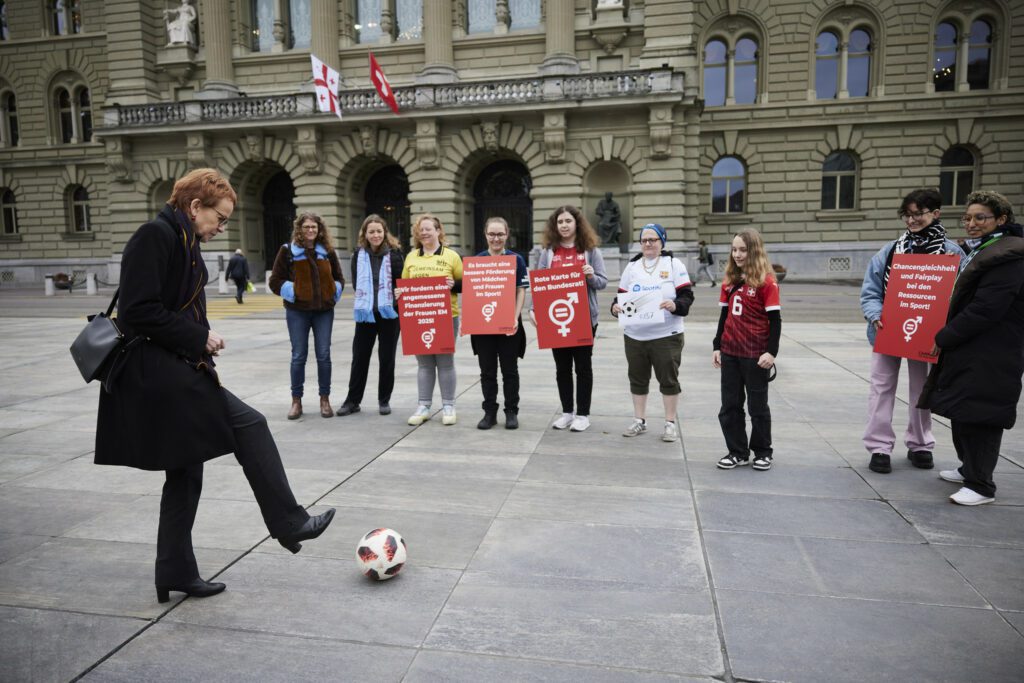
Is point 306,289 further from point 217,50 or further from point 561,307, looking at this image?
point 217,50

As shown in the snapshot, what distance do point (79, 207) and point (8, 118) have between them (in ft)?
20.4

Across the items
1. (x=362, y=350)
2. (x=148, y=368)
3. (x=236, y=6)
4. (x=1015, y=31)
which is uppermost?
(x=236, y=6)

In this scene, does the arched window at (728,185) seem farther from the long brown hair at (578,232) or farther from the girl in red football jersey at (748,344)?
the girl in red football jersey at (748,344)

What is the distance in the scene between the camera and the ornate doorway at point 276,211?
109 feet

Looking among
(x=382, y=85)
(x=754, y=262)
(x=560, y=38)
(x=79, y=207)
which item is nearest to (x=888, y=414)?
(x=754, y=262)

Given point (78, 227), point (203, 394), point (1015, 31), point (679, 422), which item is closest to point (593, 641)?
point (203, 394)

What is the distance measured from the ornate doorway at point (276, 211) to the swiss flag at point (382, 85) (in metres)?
8.33

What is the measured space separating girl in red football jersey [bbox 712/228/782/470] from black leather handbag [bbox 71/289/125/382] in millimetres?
4033

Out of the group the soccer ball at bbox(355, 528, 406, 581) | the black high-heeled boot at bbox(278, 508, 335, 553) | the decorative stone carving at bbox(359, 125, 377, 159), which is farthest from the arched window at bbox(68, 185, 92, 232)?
the soccer ball at bbox(355, 528, 406, 581)

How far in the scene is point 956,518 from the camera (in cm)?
422

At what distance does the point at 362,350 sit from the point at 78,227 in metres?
36.3

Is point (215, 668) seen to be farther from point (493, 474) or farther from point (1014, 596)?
point (1014, 596)

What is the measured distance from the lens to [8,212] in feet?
120

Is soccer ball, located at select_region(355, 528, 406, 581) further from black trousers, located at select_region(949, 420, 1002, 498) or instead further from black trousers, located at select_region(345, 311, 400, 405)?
black trousers, located at select_region(345, 311, 400, 405)
